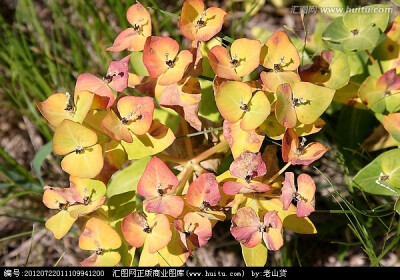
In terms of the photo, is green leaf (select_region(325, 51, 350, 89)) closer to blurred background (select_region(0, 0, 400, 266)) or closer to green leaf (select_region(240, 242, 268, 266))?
blurred background (select_region(0, 0, 400, 266))

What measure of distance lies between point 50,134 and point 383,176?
961mm

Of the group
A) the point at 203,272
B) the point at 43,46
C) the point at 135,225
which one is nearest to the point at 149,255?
the point at 135,225

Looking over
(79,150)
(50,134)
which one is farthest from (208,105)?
(50,134)

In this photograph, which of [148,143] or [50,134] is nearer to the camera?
[148,143]

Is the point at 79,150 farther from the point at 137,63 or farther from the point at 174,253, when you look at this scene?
the point at 137,63

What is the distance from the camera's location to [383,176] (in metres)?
0.96

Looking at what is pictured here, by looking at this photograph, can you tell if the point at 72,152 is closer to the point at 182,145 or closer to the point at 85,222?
the point at 85,222

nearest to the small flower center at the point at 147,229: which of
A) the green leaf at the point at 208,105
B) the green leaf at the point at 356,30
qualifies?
the green leaf at the point at 208,105

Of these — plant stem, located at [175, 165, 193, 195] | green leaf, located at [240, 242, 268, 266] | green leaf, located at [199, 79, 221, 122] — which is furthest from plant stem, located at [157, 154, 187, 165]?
green leaf, located at [240, 242, 268, 266]

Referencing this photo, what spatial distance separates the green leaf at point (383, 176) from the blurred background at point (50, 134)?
13 cm

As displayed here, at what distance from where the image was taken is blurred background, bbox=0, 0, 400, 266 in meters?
1.25

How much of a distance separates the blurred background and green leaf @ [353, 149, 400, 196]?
0.43 feet

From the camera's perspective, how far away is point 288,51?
920mm

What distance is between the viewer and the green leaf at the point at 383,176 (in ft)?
3.12
